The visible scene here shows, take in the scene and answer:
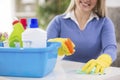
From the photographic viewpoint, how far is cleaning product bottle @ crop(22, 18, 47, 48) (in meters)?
1.30

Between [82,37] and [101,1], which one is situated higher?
[101,1]

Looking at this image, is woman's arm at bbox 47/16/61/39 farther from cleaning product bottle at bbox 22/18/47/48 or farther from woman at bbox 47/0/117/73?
cleaning product bottle at bbox 22/18/47/48

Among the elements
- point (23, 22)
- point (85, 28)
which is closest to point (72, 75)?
point (23, 22)

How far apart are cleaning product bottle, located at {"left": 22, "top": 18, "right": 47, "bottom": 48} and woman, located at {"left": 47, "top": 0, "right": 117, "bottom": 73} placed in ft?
2.26

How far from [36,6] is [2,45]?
12.8ft

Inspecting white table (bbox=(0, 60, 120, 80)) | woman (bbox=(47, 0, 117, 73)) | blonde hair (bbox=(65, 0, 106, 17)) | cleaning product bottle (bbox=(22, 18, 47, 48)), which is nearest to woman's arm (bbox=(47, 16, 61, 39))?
woman (bbox=(47, 0, 117, 73))

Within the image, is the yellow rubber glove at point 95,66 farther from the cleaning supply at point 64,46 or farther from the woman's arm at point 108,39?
the woman's arm at point 108,39

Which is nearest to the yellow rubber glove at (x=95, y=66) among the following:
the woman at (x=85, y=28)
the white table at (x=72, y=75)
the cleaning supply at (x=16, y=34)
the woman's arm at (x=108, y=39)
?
the white table at (x=72, y=75)

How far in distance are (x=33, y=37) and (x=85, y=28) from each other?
2.59ft

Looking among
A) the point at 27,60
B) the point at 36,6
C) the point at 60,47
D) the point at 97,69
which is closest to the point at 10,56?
the point at 27,60

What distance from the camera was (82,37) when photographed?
202cm

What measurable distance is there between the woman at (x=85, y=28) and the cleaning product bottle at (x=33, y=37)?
689 mm

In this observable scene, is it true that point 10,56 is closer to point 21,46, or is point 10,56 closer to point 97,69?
point 21,46

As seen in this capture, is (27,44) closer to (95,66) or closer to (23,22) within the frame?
(23,22)
